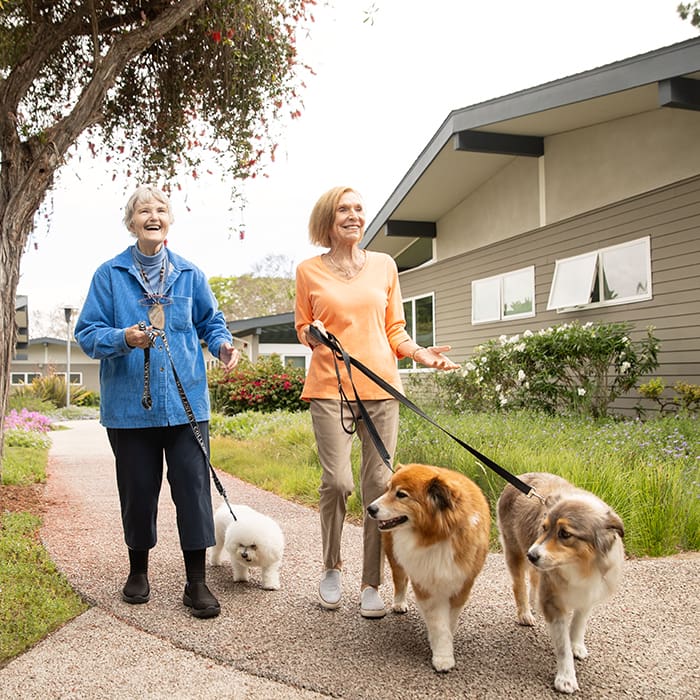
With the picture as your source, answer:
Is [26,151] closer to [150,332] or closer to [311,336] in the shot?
[150,332]

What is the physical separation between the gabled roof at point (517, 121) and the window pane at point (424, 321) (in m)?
1.62

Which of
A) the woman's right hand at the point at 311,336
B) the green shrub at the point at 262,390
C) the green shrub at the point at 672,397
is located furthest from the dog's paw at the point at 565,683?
the green shrub at the point at 262,390

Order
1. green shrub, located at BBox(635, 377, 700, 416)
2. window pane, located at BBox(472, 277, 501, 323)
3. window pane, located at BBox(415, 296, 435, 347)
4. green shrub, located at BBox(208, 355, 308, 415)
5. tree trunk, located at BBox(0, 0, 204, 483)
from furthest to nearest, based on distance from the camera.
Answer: green shrub, located at BBox(208, 355, 308, 415), window pane, located at BBox(415, 296, 435, 347), window pane, located at BBox(472, 277, 501, 323), green shrub, located at BBox(635, 377, 700, 416), tree trunk, located at BBox(0, 0, 204, 483)

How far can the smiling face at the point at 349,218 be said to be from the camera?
13.7 feet

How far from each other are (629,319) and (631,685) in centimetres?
852

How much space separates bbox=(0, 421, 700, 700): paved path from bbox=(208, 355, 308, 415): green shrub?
43.3 feet

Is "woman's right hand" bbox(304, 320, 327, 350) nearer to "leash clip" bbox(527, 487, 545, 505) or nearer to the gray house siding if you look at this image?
"leash clip" bbox(527, 487, 545, 505)

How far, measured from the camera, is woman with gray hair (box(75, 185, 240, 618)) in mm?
4145

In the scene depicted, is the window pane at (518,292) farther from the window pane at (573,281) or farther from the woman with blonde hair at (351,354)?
the woman with blonde hair at (351,354)

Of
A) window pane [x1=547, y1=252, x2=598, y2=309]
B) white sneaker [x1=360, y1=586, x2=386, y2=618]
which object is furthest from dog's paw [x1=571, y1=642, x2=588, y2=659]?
window pane [x1=547, y1=252, x2=598, y2=309]

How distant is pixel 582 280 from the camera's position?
39.6 ft

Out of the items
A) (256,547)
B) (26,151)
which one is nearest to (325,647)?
(256,547)

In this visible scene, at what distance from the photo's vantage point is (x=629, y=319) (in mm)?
10945

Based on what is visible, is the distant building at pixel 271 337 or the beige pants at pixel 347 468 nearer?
the beige pants at pixel 347 468
